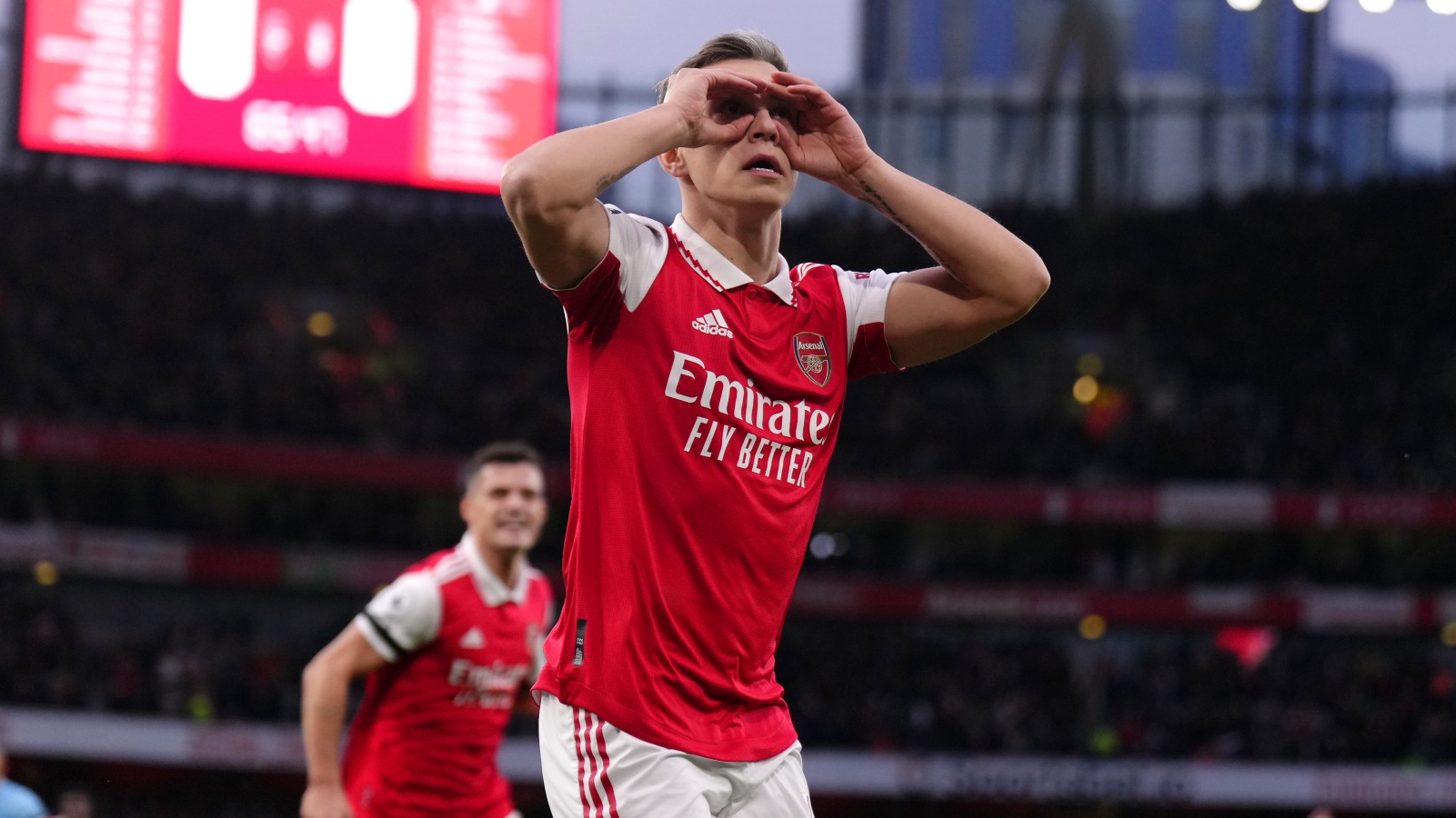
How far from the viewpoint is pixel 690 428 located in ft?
8.02

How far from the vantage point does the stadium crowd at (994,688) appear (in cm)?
2025

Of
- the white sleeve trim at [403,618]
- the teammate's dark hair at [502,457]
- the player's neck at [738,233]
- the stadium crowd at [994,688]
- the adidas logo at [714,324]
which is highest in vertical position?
the player's neck at [738,233]

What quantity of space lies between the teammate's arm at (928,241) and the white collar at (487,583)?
2.98 metres

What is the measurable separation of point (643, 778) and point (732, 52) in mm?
1274

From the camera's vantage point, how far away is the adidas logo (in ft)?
8.16

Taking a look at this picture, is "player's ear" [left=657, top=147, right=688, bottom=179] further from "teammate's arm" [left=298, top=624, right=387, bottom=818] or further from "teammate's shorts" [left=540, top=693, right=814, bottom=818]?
"teammate's arm" [left=298, top=624, right=387, bottom=818]

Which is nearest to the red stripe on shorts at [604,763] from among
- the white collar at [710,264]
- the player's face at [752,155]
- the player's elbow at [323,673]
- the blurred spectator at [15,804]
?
the white collar at [710,264]

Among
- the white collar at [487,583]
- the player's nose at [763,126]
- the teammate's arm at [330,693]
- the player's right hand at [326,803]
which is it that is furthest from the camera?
the white collar at [487,583]

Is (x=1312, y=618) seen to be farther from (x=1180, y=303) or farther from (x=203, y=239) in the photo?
(x=203, y=239)

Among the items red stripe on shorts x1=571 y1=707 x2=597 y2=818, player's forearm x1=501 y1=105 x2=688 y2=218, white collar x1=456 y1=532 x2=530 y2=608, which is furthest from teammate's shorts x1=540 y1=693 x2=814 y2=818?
white collar x1=456 y1=532 x2=530 y2=608

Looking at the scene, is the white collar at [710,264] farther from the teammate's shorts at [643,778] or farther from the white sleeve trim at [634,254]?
the teammate's shorts at [643,778]

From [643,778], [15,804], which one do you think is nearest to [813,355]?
[643,778]

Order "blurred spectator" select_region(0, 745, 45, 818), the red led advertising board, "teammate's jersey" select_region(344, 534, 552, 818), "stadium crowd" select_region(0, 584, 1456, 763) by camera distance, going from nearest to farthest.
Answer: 1. "teammate's jersey" select_region(344, 534, 552, 818)
2. "blurred spectator" select_region(0, 745, 45, 818)
3. the red led advertising board
4. "stadium crowd" select_region(0, 584, 1456, 763)

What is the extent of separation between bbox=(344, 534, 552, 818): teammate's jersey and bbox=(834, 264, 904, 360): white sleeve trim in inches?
112
